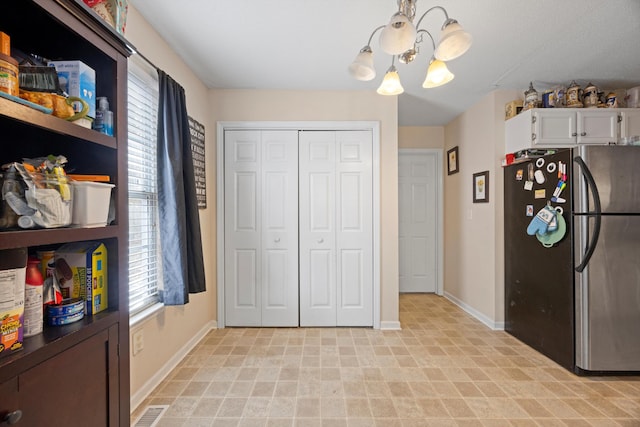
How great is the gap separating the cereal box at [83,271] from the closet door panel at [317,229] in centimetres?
199

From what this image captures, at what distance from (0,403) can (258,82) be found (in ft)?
8.83

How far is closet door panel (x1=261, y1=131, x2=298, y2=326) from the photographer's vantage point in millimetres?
2859

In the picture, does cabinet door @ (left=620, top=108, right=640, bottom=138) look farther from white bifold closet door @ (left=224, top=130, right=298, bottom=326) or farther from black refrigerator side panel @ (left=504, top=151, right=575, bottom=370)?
white bifold closet door @ (left=224, top=130, right=298, bottom=326)

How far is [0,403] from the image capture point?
64cm

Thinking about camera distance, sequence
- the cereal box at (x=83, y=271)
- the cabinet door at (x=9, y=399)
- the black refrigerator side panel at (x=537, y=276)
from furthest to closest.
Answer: the black refrigerator side panel at (x=537, y=276) < the cereal box at (x=83, y=271) < the cabinet door at (x=9, y=399)

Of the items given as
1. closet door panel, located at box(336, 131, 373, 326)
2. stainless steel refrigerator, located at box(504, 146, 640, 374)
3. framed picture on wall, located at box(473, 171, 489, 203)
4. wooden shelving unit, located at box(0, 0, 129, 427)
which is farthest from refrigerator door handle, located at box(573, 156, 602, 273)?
wooden shelving unit, located at box(0, 0, 129, 427)

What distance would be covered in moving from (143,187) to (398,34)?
5.85ft

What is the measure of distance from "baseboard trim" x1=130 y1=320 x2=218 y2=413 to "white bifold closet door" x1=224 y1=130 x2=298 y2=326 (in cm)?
36

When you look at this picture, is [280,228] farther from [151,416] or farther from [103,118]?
→ [103,118]

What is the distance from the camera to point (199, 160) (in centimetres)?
256

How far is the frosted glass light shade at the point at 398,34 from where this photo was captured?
3.85ft

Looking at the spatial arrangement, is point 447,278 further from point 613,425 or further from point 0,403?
point 0,403

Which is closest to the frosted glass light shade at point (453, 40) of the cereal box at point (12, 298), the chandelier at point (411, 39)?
the chandelier at point (411, 39)

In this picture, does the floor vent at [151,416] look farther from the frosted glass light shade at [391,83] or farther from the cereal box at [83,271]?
the frosted glass light shade at [391,83]
